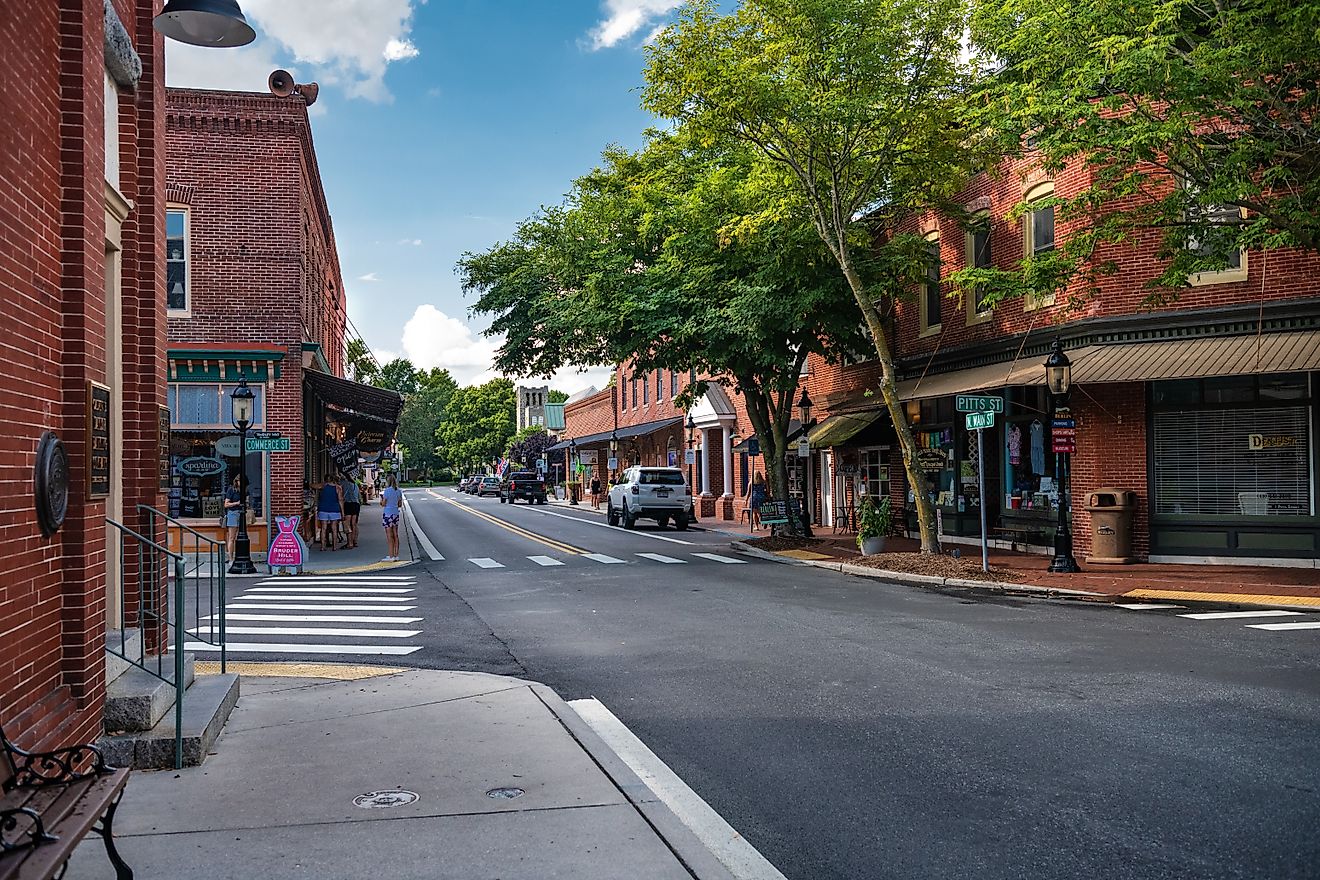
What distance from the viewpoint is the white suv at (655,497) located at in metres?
33.4

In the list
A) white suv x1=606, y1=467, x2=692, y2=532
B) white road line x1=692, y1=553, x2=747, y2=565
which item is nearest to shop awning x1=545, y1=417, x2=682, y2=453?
white suv x1=606, y1=467, x2=692, y2=532

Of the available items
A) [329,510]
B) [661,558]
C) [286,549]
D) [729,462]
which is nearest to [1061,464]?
[661,558]

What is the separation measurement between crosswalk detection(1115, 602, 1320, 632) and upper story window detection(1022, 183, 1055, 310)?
24.5 feet

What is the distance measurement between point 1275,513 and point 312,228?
23.9m

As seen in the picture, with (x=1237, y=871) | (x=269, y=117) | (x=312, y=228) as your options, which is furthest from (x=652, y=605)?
(x=312, y=228)

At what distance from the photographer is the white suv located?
1314 inches

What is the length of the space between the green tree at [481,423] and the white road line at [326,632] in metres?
103

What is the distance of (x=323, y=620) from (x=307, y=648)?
2146 mm

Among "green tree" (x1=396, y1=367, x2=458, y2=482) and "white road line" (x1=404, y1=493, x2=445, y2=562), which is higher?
"green tree" (x1=396, y1=367, x2=458, y2=482)

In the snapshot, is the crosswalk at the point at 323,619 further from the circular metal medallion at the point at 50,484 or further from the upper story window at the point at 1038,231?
the upper story window at the point at 1038,231

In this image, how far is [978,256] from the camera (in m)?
22.2

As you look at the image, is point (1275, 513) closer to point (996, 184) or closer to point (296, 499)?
point (996, 184)

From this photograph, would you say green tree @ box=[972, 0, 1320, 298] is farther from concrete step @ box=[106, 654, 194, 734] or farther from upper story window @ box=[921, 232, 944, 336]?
concrete step @ box=[106, 654, 194, 734]

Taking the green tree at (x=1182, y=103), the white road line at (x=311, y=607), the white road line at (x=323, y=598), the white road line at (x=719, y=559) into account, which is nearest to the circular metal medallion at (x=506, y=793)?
the white road line at (x=311, y=607)
